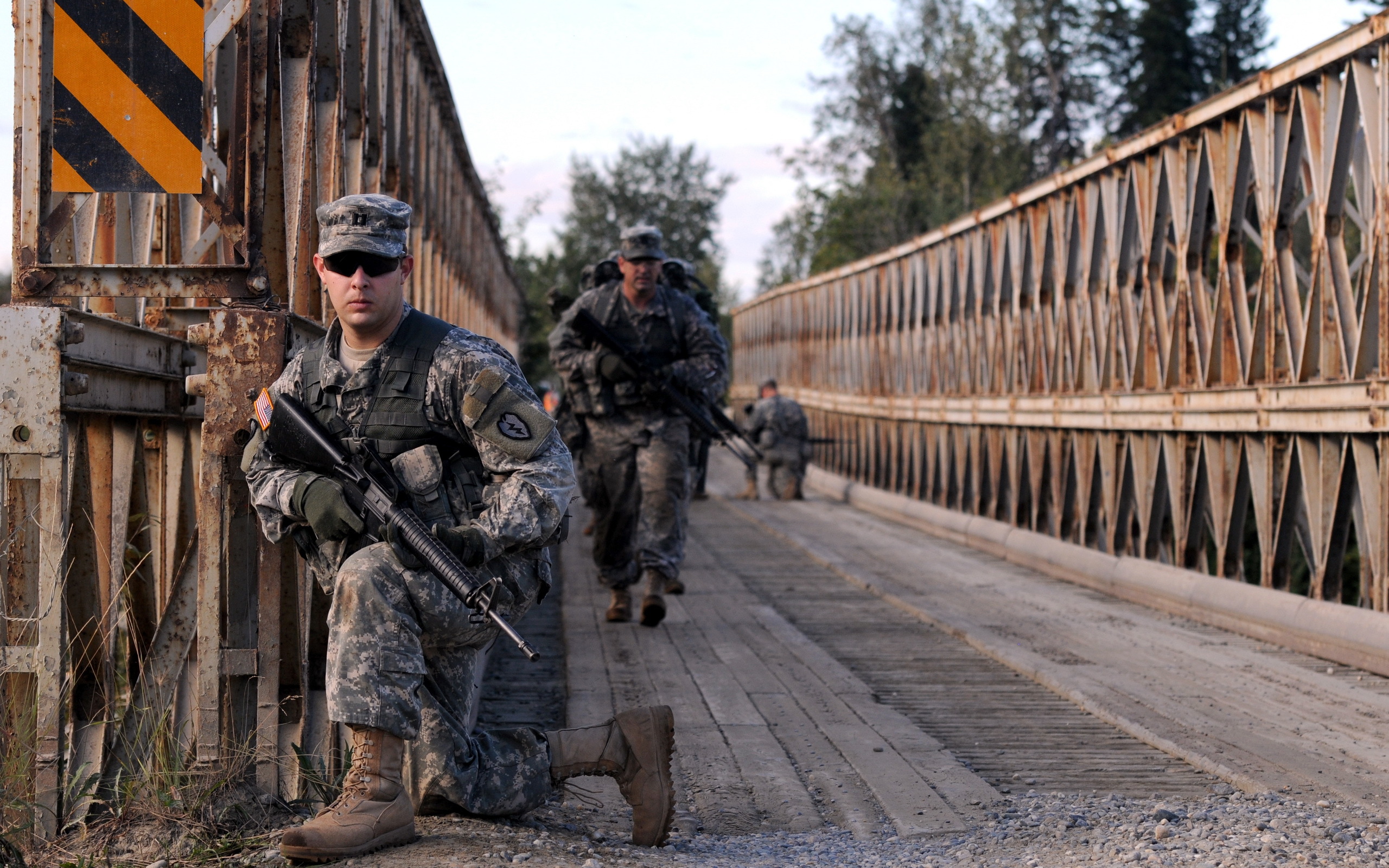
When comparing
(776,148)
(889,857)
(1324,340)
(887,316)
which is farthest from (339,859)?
(776,148)

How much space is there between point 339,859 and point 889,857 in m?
1.52

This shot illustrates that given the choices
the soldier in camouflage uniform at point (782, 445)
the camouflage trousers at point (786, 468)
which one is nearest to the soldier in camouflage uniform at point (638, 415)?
the soldier in camouflage uniform at point (782, 445)

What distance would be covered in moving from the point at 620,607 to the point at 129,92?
16.0ft

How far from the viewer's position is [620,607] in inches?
332

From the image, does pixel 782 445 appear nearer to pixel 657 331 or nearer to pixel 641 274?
pixel 657 331

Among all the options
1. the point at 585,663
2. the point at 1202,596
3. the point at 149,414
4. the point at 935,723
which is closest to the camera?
the point at 149,414

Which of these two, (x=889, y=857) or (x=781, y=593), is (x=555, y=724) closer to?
(x=889, y=857)

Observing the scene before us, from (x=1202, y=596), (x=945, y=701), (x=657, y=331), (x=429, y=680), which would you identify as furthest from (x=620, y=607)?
(x=429, y=680)

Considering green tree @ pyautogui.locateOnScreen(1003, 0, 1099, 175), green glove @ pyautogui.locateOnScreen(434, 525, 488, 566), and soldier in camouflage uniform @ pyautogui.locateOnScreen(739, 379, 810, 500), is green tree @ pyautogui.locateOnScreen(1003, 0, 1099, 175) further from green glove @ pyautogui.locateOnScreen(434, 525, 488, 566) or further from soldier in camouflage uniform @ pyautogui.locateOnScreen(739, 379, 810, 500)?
green glove @ pyautogui.locateOnScreen(434, 525, 488, 566)

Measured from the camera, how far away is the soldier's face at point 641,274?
8.29 m

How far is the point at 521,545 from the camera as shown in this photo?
12.6 feet

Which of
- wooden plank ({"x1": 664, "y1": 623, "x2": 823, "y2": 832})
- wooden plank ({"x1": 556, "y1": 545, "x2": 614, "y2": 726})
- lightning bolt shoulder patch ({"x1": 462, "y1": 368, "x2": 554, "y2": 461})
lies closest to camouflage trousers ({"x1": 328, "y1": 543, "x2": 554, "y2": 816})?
lightning bolt shoulder patch ({"x1": 462, "y1": 368, "x2": 554, "y2": 461})

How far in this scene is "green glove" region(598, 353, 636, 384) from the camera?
Result: 8.16 m

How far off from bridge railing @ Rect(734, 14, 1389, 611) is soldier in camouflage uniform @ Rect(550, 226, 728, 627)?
3.20 m
